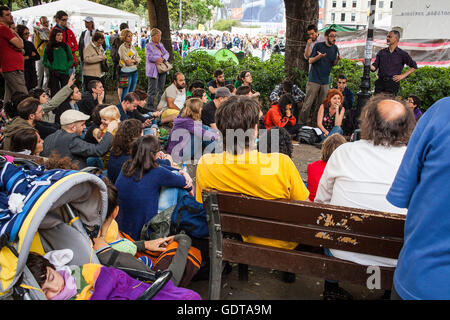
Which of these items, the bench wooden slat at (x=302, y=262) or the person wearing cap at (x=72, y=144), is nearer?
the bench wooden slat at (x=302, y=262)

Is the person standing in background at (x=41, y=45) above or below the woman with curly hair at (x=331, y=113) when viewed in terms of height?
above

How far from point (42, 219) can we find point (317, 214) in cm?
161

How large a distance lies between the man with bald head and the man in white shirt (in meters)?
5.67

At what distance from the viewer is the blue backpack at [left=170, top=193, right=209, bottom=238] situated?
348 centimetres

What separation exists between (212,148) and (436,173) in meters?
4.96

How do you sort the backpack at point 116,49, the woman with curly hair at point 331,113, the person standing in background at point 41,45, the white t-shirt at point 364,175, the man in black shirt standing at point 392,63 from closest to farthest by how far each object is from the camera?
1. the white t-shirt at point 364,175
2. the woman with curly hair at point 331,113
3. the man in black shirt standing at point 392,63
4. the backpack at point 116,49
5. the person standing in background at point 41,45

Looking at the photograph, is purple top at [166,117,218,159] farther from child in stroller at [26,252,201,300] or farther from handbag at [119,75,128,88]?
child in stroller at [26,252,201,300]

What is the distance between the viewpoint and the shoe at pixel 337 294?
331 centimetres

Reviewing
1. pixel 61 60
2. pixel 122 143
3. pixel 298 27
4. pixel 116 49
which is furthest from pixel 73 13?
pixel 122 143

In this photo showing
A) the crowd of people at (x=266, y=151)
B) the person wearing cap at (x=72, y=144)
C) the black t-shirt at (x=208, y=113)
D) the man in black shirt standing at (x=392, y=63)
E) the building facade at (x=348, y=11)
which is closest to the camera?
the crowd of people at (x=266, y=151)

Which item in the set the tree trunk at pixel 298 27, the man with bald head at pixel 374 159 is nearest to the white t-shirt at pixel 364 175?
the man with bald head at pixel 374 159

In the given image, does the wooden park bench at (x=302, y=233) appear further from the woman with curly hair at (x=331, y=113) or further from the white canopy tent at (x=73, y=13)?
the white canopy tent at (x=73, y=13)

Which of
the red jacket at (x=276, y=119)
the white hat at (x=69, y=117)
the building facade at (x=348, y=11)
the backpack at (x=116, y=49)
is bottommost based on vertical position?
the red jacket at (x=276, y=119)
